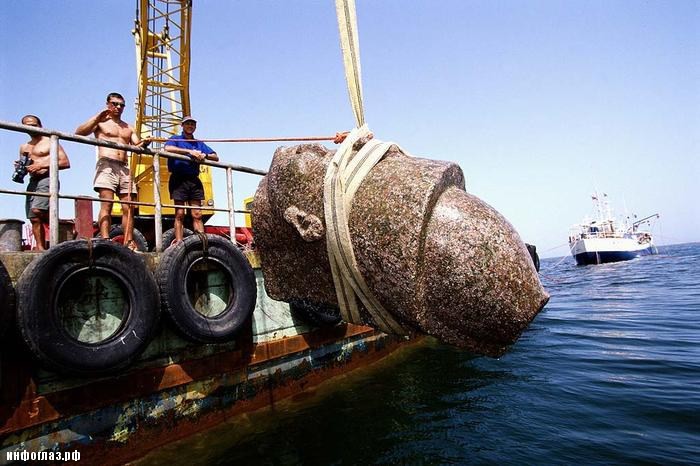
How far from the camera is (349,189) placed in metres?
2.04

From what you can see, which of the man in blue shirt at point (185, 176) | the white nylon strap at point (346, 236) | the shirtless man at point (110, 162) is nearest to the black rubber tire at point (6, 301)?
the shirtless man at point (110, 162)

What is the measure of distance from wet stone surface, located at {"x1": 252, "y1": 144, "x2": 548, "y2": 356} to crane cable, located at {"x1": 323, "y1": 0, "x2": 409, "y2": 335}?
49 mm

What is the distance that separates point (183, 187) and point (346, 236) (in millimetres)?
3999

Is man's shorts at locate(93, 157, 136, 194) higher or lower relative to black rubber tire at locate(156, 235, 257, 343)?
higher

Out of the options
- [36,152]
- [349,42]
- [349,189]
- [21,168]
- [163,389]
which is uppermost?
[36,152]

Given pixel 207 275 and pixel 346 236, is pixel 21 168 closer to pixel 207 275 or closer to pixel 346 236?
pixel 207 275

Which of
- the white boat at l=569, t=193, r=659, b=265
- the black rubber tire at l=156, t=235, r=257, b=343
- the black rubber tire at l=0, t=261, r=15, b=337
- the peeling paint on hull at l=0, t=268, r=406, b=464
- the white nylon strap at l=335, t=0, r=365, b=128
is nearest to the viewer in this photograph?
the white nylon strap at l=335, t=0, r=365, b=128

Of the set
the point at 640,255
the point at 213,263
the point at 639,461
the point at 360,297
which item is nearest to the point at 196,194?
the point at 213,263

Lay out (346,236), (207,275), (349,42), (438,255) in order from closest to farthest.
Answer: (438,255) → (346,236) → (349,42) → (207,275)

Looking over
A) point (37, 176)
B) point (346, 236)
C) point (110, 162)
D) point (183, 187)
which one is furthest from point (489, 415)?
point (37, 176)

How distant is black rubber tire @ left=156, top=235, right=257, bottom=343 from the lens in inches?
146

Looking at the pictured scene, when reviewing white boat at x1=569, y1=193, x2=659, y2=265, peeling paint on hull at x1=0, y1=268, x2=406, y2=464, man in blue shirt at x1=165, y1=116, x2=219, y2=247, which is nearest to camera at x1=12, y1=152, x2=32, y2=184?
man in blue shirt at x1=165, y1=116, x2=219, y2=247

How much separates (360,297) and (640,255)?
69.2 metres

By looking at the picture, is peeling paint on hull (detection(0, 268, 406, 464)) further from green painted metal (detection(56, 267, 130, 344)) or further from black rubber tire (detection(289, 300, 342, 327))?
green painted metal (detection(56, 267, 130, 344))
